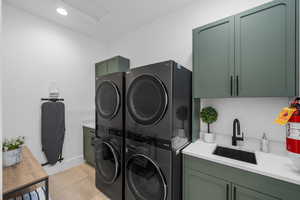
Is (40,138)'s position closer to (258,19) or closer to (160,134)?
A: (160,134)

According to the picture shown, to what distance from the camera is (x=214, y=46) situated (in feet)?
4.72

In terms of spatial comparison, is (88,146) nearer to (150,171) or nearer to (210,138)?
(150,171)

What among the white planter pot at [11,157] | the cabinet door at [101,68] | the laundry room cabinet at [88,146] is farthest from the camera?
the cabinet door at [101,68]

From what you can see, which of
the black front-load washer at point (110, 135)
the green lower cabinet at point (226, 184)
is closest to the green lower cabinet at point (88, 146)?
the black front-load washer at point (110, 135)

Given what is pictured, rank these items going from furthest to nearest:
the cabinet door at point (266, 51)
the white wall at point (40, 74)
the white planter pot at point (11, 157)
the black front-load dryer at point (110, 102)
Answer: the white wall at point (40, 74), the black front-load dryer at point (110, 102), the white planter pot at point (11, 157), the cabinet door at point (266, 51)

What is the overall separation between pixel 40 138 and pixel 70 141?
19.5 inches

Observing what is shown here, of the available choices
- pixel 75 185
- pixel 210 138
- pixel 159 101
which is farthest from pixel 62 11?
pixel 210 138

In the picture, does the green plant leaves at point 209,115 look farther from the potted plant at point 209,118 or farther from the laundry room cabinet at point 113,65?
the laundry room cabinet at point 113,65

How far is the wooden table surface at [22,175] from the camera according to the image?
967mm

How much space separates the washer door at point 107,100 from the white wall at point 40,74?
1.16 m

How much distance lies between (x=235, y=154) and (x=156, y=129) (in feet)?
2.97

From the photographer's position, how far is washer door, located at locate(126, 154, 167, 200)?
1.28 m

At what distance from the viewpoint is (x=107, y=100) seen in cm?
176

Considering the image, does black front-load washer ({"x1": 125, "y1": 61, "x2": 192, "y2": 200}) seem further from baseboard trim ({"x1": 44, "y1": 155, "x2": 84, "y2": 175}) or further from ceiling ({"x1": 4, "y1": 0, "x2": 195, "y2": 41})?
baseboard trim ({"x1": 44, "y1": 155, "x2": 84, "y2": 175})
